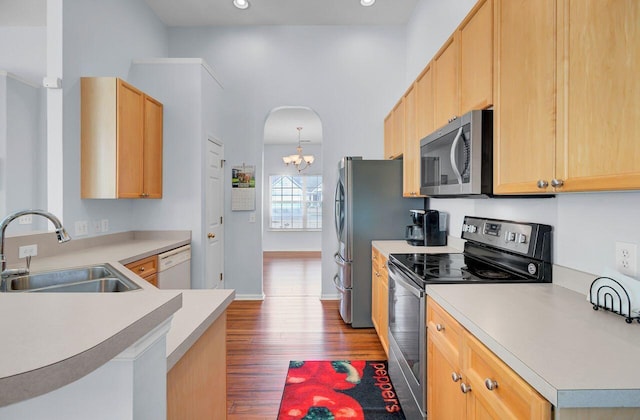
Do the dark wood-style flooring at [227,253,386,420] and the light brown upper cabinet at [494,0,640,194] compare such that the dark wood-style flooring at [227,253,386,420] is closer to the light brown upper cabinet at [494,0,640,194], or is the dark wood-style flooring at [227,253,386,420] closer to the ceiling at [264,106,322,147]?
the light brown upper cabinet at [494,0,640,194]

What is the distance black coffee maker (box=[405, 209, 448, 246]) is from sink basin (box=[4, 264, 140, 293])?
219 cm

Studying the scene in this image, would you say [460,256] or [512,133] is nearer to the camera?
[512,133]

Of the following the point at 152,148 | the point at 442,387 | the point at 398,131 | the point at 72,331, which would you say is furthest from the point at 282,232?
the point at 72,331

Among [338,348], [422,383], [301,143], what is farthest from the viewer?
[301,143]

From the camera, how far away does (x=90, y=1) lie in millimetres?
A: 2965

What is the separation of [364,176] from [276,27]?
8.02ft

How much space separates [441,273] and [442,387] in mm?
574

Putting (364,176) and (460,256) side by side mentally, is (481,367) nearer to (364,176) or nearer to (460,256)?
(460,256)

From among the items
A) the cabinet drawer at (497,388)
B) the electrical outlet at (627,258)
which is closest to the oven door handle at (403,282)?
the cabinet drawer at (497,388)

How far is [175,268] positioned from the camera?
10.8ft

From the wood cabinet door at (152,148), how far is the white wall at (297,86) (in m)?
1.05

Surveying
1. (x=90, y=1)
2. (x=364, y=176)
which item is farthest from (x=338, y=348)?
(x=90, y=1)

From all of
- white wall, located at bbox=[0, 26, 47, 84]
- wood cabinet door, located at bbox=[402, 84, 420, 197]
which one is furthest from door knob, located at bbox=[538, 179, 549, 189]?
white wall, located at bbox=[0, 26, 47, 84]

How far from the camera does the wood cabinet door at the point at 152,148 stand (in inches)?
130
